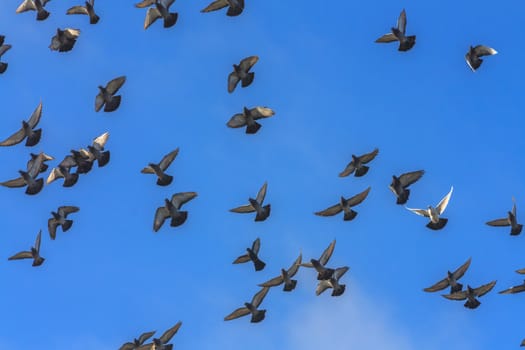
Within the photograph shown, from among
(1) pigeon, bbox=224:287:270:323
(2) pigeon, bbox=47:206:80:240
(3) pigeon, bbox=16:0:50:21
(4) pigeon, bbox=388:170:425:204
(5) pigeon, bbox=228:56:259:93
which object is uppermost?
(3) pigeon, bbox=16:0:50:21

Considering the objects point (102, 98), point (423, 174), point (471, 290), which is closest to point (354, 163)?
point (423, 174)

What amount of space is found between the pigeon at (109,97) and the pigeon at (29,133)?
7.39ft

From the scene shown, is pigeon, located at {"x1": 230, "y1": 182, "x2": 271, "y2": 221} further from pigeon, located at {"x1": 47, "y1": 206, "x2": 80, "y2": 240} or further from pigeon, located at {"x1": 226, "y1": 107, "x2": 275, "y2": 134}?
pigeon, located at {"x1": 47, "y1": 206, "x2": 80, "y2": 240}

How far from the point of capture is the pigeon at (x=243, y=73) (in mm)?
39625

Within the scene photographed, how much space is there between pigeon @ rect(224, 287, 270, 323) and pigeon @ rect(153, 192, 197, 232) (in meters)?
3.92

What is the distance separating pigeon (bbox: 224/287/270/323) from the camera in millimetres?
40562

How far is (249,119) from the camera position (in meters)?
39.3

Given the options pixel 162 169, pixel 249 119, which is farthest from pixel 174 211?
pixel 249 119

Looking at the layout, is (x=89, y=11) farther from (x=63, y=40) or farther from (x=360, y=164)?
(x=360, y=164)

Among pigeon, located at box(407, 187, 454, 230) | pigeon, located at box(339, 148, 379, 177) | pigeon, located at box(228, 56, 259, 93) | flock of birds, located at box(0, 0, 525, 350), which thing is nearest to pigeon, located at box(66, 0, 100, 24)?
flock of birds, located at box(0, 0, 525, 350)

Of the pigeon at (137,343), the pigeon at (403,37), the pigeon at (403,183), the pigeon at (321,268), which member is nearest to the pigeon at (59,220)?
the pigeon at (137,343)

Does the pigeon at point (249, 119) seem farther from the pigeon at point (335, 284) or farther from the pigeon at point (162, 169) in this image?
the pigeon at point (335, 284)

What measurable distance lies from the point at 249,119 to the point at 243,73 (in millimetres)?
1718

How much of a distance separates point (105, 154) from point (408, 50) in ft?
37.8
